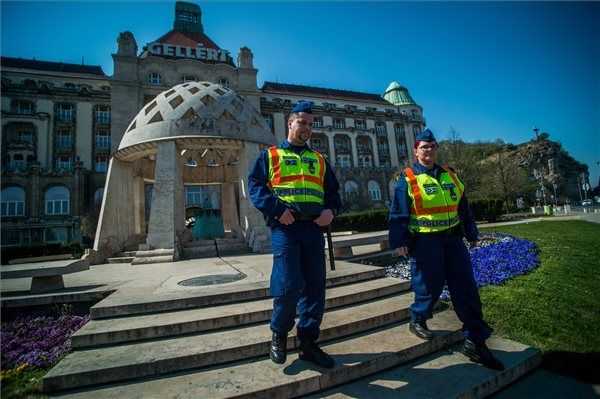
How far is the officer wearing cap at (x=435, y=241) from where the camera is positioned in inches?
114

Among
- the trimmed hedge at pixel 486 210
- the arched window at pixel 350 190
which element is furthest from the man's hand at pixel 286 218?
the arched window at pixel 350 190

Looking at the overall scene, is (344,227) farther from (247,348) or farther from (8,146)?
(8,146)

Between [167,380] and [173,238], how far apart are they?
671cm

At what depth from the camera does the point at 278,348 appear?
107 inches

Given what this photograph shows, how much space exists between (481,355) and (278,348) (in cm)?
201

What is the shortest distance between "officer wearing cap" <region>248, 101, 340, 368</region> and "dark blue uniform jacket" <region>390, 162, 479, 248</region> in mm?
781

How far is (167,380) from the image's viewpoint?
2500mm

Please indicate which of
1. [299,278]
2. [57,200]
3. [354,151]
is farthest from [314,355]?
[354,151]

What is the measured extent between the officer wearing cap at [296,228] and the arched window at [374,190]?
158 feet

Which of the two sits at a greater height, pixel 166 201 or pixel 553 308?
pixel 166 201

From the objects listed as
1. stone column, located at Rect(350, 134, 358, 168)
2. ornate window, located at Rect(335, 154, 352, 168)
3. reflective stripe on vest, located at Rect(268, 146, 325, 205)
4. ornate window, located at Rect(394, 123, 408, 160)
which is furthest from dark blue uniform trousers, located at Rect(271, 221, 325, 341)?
ornate window, located at Rect(394, 123, 408, 160)

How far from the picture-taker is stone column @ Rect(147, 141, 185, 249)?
8586 mm

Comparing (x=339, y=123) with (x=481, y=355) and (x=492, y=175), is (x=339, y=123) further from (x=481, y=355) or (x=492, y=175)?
(x=481, y=355)

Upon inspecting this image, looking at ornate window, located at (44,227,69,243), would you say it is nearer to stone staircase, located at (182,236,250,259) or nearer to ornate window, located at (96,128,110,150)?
ornate window, located at (96,128,110,150)
